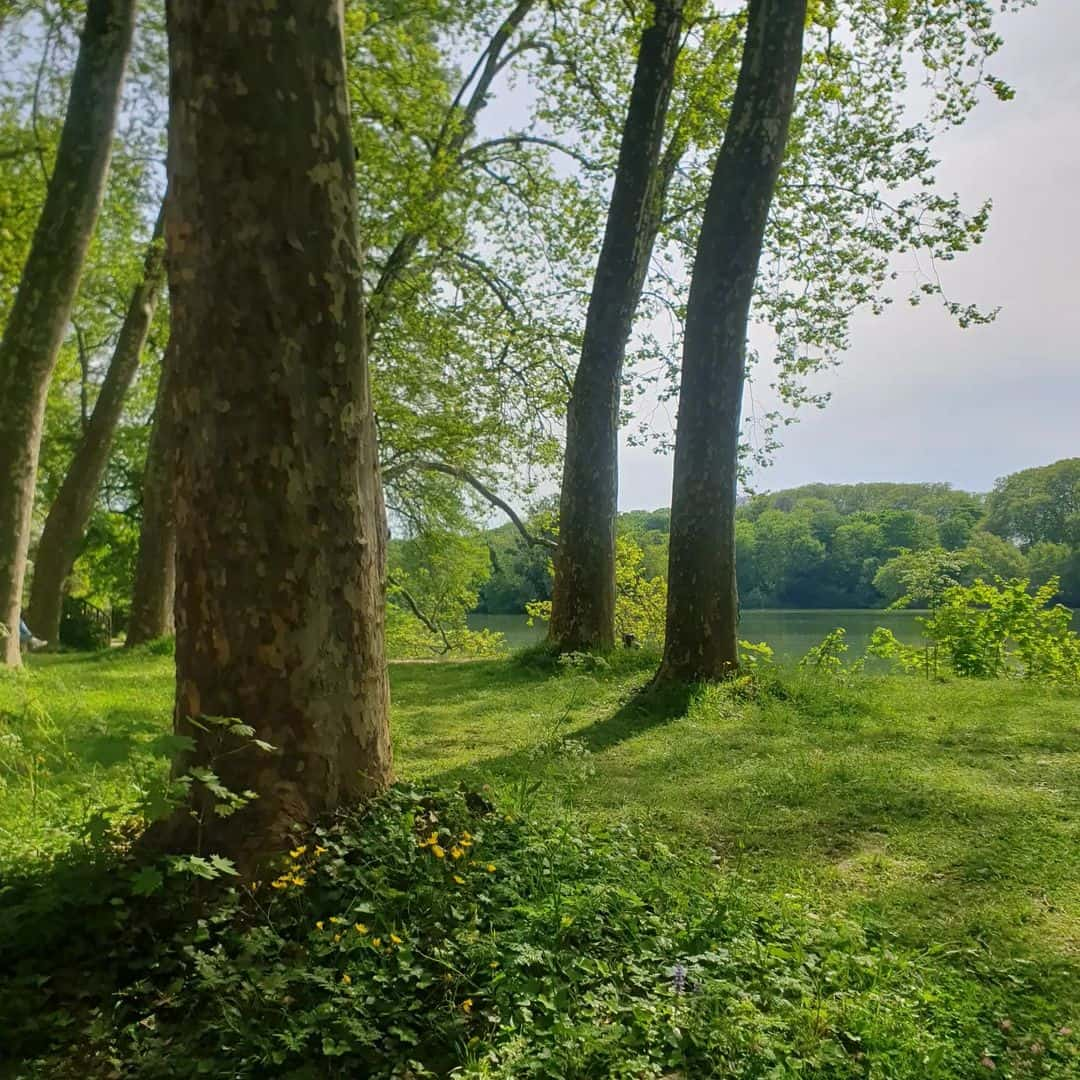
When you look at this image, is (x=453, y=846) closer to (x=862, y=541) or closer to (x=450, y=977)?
(x=450, y=977)

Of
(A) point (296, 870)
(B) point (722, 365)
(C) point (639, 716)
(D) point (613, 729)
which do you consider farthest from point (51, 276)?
(A) point (296, 870)

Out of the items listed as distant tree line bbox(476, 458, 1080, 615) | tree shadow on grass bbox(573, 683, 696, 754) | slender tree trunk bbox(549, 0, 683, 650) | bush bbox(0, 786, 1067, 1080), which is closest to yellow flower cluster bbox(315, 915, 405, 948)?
bush bbox(0, 786, 1067, 1080)

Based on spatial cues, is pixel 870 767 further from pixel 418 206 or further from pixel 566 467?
pixel 418 206

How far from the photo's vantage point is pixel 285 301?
303cm

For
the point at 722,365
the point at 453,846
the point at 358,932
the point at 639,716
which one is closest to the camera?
the point at 358,932

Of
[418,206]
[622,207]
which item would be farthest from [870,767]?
[418,206]

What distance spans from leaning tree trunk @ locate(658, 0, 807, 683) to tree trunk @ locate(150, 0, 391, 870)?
4.01m

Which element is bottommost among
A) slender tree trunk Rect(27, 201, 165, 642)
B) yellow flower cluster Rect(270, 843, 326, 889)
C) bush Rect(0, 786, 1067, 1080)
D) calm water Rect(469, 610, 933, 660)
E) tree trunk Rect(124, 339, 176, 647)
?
calm water Rect(469, 610, 933, 660)

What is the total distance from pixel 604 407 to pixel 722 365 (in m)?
2.71

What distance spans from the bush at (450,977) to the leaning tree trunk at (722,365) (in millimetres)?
3613

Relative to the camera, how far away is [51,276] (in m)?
7.00

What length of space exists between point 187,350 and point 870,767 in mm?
4199

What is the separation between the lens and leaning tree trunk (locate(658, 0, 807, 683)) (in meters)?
6.54

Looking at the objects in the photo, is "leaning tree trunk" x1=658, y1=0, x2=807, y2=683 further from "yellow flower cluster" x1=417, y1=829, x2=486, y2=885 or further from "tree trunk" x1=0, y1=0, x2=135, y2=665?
"tree trunk" x1=0, y1=0, x2=135, y2=665
